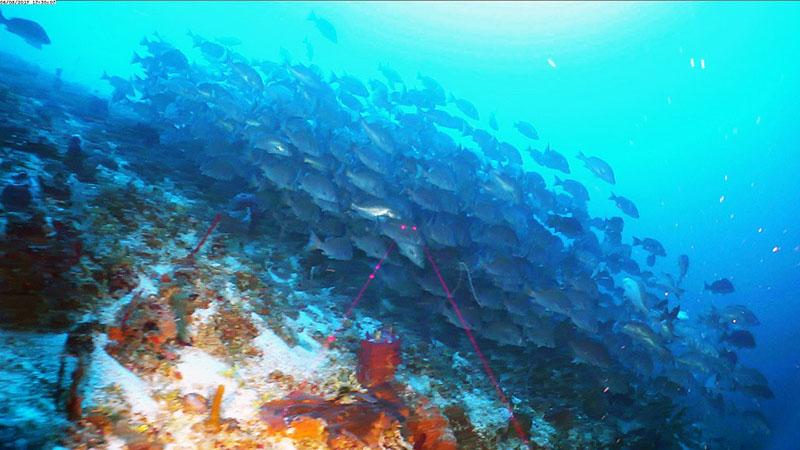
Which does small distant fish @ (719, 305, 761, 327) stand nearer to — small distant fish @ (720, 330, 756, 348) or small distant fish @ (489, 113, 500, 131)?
small distant fish @ (720, 330, 756, 348)

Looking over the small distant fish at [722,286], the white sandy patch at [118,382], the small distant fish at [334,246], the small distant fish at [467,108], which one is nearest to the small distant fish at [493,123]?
the small distant fish at [467,108]

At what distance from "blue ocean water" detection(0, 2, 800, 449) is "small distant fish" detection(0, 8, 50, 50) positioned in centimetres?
1193

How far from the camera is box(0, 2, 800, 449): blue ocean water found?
111 ft

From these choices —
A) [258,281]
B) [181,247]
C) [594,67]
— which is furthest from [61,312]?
[594,67]

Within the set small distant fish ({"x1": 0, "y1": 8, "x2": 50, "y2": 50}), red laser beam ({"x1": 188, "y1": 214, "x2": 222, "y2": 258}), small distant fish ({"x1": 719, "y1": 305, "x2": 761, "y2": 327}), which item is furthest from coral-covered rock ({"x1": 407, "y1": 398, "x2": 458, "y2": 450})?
small distant fish ({"x1": 0, "y1": 8, "x2": 50, "y2": 50})

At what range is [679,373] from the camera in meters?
6.32

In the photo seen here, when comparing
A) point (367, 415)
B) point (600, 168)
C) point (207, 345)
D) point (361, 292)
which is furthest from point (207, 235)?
point (600, 168)

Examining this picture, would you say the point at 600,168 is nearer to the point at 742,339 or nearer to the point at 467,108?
the point at 467,108

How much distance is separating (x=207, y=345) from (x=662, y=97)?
11505 centimetres

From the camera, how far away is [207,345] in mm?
3635

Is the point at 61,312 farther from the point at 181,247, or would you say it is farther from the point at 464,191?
the point at 464,191

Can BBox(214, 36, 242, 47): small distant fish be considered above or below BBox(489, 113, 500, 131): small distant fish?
below

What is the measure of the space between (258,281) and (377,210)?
205 centimetres

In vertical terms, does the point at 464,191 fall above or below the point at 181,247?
above
